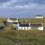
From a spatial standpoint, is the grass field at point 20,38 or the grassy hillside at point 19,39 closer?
the grassy hillside at point 19,39

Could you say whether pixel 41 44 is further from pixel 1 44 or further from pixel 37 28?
pixel 37 28

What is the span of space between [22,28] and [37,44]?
29.5 meters

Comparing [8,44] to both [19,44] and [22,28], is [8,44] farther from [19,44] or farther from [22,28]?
[22,28]

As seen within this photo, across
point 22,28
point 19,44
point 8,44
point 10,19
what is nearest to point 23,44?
point 19,44

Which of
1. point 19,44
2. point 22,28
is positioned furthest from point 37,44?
point 22,28

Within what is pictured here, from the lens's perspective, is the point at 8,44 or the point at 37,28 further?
the point at 37,28

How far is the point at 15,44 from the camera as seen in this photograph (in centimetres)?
3234

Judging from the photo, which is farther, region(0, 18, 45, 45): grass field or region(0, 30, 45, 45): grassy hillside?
region(0, 18, 45, 45): grass field

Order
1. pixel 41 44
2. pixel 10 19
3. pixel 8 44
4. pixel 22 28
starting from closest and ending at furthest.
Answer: pixel 8 44 < pixel 41 44 < pixel 22 28 < pixel 10 19

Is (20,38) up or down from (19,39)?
down

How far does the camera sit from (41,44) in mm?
32844

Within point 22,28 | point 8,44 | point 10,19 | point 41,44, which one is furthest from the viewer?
point 10,19

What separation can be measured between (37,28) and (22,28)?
17.1 feet

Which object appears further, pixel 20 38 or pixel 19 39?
pixel 20 38
